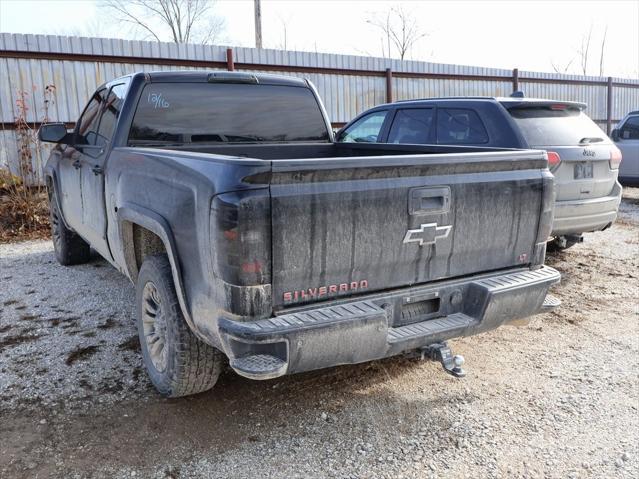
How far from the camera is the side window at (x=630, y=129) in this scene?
1097cm

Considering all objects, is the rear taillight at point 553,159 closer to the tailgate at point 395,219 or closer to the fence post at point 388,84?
the tailgate at point 395,219

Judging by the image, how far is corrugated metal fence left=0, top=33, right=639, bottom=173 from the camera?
924 cm

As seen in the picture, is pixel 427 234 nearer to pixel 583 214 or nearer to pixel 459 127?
pixel 459 127

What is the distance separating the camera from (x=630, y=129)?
1105 cm

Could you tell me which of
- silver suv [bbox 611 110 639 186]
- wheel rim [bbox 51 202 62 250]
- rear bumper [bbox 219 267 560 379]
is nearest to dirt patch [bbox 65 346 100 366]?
rear bumper [bbox 219 267 560 379]

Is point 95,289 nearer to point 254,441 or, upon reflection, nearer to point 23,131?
point 254,441

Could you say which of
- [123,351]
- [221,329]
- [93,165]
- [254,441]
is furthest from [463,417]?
[93,165]

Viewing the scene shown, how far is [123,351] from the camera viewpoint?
4113 millimetres

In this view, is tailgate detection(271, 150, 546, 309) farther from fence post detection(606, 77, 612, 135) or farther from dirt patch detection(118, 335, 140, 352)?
fence post detection(606, 77, 612, 135)

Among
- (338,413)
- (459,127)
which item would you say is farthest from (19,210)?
(338,413)

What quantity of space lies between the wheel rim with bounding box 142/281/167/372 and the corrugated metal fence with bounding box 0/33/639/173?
23.8 feet

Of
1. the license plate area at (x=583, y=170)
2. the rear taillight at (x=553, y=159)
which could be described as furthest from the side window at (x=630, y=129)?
the rear taillight at (x=553, y=159)

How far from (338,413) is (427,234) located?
1201mm

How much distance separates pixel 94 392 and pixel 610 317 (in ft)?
13.7
